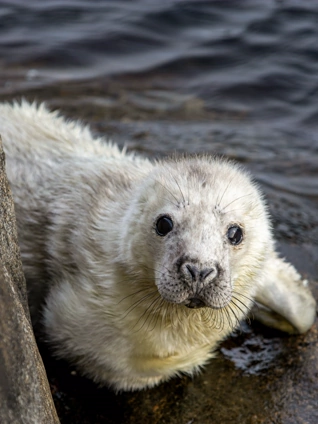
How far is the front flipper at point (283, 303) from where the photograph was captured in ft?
13.2

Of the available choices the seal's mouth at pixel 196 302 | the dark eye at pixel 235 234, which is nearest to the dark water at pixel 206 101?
the seal's mouth at pixel 196 302

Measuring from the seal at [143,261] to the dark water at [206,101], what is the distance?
0.67 feet

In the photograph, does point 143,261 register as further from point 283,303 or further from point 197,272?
point 283,303

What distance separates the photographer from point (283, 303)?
159 inches

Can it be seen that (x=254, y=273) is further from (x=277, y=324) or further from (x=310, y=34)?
(x=310, y=34)

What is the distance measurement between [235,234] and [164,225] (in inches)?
13.1

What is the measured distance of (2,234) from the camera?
291cm

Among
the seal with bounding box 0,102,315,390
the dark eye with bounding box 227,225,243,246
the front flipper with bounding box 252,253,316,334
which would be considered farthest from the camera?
the front flipper with bounding box 252,253,316,334

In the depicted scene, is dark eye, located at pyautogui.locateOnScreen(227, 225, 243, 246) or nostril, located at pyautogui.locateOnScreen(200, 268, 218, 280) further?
dark eye, located at pyautogui.locateOnScreen(227, 225, 243, 246)

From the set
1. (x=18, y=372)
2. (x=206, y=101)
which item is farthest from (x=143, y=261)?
(x=206, y=101)

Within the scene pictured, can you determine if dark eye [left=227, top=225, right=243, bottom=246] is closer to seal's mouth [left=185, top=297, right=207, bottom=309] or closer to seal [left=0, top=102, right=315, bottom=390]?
seal [left=0, top=102, right=315, bottom=390]

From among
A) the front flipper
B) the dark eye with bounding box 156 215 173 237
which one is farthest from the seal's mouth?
the front flipper

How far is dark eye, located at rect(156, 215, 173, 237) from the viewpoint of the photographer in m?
3.20

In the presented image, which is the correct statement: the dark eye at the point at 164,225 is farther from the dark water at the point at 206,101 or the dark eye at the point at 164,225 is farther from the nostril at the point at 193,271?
the dark water at the point at 206,101
